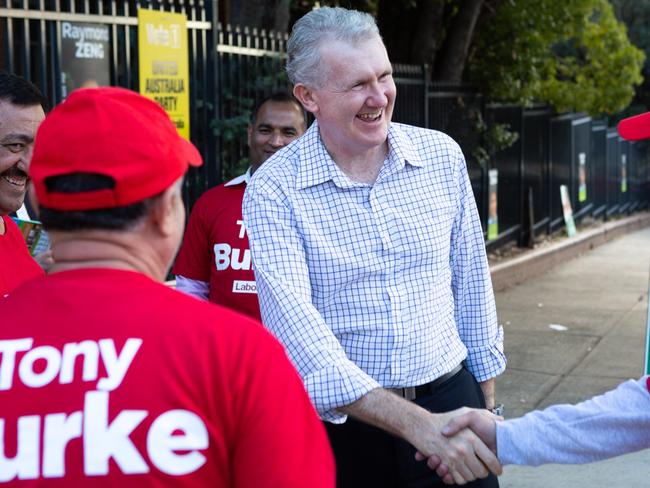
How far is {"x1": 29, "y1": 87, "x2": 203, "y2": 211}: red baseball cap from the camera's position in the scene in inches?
76.8

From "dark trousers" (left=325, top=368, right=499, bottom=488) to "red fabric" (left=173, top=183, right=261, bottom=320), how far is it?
112cm

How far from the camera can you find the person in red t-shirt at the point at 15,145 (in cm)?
349

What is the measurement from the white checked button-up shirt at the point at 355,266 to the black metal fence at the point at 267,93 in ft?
13.0

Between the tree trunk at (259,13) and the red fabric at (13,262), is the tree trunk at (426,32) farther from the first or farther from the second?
the red fabric at (13,262)

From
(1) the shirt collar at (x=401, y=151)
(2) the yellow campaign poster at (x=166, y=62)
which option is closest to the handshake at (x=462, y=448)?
(1) the shirt collar at (x=401, y=151)

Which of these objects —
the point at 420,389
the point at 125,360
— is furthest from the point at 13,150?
the point at 125,360

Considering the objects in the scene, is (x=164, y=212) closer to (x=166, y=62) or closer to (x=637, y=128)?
(x=637, y=128)

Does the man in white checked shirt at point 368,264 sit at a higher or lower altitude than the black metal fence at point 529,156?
higher

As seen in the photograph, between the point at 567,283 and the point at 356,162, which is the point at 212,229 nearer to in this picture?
the point at 356,162

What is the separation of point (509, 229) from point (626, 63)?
478 cm

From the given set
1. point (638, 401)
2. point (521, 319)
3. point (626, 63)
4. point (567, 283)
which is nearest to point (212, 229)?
point (638, 401)

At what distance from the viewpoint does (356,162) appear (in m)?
3.57

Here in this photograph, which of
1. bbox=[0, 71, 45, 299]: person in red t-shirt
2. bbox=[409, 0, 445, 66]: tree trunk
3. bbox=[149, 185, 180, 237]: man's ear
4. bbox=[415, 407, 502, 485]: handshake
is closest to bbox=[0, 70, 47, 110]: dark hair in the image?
bbox=[0, 71, 45, 299]: person in red t-shirt

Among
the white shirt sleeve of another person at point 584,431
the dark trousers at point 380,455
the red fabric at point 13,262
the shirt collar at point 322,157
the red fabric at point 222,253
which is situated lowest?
the dark trousers at point 380,455
